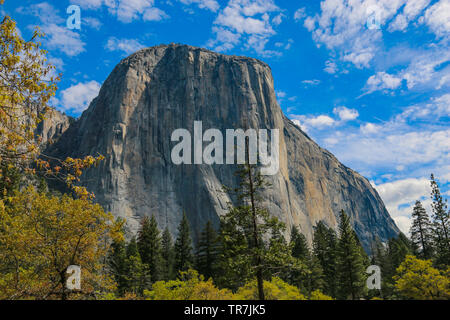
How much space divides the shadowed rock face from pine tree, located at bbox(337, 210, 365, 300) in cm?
4296

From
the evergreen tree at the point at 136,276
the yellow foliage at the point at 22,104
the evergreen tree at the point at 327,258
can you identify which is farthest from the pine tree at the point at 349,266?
the yellow foliage at the point at 22,104

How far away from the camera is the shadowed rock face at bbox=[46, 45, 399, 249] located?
82625mm

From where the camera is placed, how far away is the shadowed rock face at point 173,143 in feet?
271

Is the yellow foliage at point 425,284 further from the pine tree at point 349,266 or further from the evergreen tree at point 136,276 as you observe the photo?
the evergreen tree at point 136,276

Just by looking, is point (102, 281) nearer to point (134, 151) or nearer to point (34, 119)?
point (34, 119)

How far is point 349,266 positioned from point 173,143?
6522 centimetres

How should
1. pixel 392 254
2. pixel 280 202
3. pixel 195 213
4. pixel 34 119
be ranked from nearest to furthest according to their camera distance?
pixel 34 119, pixel 392 254, pixel 195 213, pixel 280 202

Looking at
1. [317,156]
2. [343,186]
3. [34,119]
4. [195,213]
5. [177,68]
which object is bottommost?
[34,119]

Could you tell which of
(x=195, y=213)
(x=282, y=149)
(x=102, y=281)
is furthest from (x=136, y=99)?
(x=102, y=281)

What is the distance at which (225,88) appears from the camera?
331 feet

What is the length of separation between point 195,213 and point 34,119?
252 ft

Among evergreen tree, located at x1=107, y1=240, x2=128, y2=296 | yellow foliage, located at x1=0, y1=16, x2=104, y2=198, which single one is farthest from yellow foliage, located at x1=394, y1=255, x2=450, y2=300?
evergreen tree, located at x1=107, y1=240, x2=128, y2=296

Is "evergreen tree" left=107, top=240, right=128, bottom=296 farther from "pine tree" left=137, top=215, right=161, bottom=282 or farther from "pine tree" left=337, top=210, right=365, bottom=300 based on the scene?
"pine tree" left=337, top=210, right=365, bottom=300
